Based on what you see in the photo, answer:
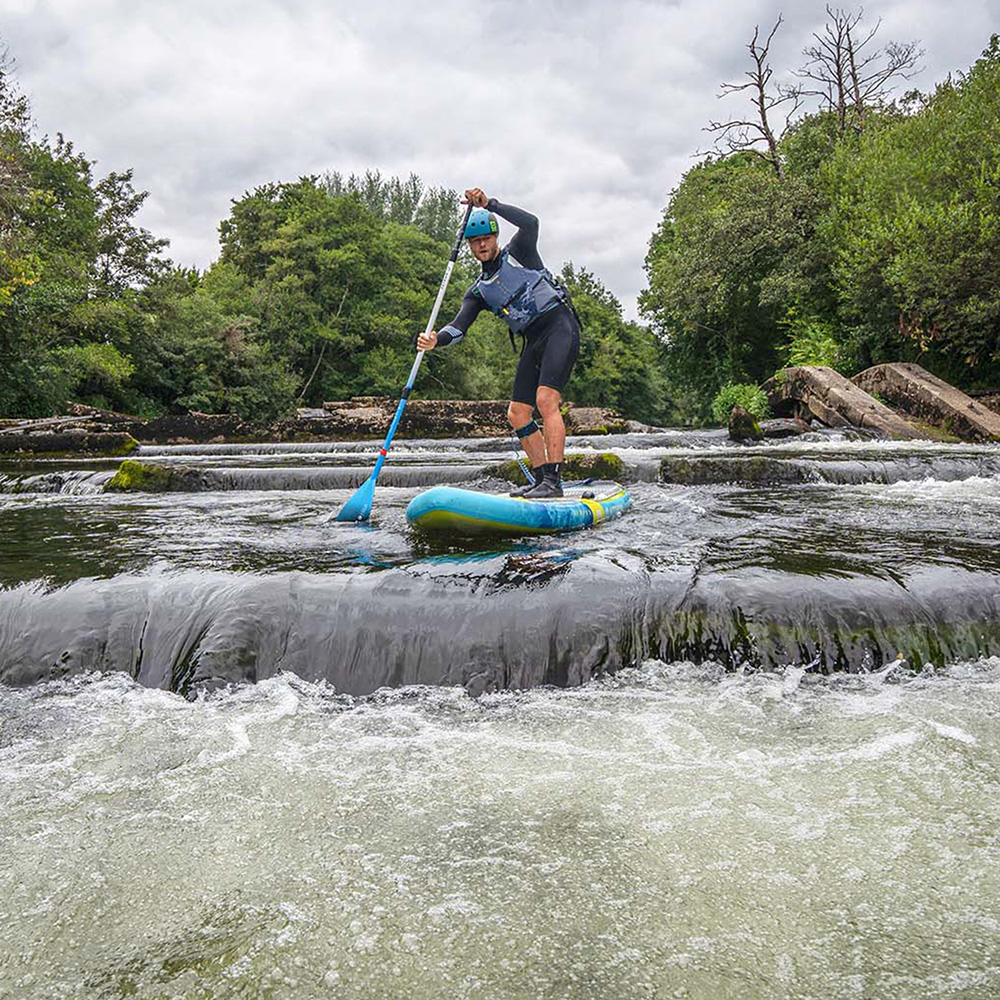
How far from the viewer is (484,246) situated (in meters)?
5.47

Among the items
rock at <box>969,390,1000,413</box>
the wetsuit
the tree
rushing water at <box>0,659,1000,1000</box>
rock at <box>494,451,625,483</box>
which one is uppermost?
the tree

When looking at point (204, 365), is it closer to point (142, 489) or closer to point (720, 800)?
point (142, 489)

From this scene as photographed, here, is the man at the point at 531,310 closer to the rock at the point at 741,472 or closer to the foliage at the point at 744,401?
the rock at the point at 741,472

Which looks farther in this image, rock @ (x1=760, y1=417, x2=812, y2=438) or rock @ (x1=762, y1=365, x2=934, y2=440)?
rock @ (x1=760, y1=417, x2=812, y2=438)

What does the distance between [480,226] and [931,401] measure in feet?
41.2

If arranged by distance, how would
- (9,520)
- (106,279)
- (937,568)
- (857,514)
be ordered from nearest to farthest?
(937,568) < (857,514) < (9,520) < (106,279)

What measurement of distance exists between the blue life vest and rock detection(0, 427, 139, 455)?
10.3 m

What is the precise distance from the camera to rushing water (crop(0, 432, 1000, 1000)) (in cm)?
170

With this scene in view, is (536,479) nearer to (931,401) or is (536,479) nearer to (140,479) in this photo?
(140,479)

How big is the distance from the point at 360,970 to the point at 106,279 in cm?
3009

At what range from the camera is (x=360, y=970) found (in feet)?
5.41

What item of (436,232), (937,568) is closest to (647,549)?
(937,568)

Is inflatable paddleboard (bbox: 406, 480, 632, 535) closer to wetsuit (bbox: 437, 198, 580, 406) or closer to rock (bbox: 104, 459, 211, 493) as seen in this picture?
wetsuit (bbox: 437, 198, 580, 406)

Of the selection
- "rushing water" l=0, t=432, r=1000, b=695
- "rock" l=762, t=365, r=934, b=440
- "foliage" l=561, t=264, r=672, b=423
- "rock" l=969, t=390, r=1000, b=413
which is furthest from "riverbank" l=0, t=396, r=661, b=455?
"foliage" l=561, t=264, r=672, b=423
